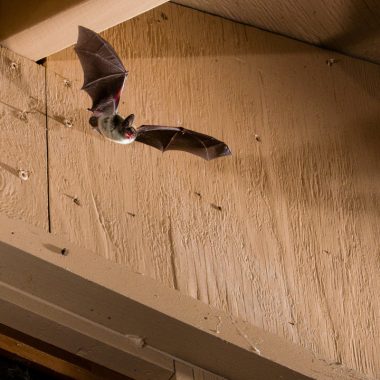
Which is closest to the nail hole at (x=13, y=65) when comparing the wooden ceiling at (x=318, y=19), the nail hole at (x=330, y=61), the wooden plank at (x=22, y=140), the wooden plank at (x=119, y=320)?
the wooden plank at (x=22, y=140)

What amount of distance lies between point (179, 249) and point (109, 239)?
12 centimetres

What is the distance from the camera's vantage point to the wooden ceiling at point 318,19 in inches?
76.0

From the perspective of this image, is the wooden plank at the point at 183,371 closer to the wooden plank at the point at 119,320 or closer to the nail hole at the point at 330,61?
the wooden plank at the point at 119,320

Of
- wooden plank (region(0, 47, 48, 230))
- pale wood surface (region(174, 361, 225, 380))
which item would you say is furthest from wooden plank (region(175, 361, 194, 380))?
wooden plank (region(0, 47, 48, 230))

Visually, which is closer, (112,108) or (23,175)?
(23,175)

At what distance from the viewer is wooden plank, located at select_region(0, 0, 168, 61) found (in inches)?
61.3

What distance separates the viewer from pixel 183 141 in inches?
62.6

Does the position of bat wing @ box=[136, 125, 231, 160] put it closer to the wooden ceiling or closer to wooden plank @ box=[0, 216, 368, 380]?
wooden plank @ box=[0, 216, 368, 380]

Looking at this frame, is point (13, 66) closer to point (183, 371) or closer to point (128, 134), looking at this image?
point (128, 134)

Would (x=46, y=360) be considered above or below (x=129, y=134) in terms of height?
below

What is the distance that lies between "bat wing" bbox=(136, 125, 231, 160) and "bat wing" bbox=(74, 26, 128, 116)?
6 cm

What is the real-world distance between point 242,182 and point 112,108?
247mm

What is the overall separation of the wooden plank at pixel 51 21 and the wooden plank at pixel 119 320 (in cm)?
34

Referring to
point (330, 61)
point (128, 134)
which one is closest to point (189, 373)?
point (128, 134)
